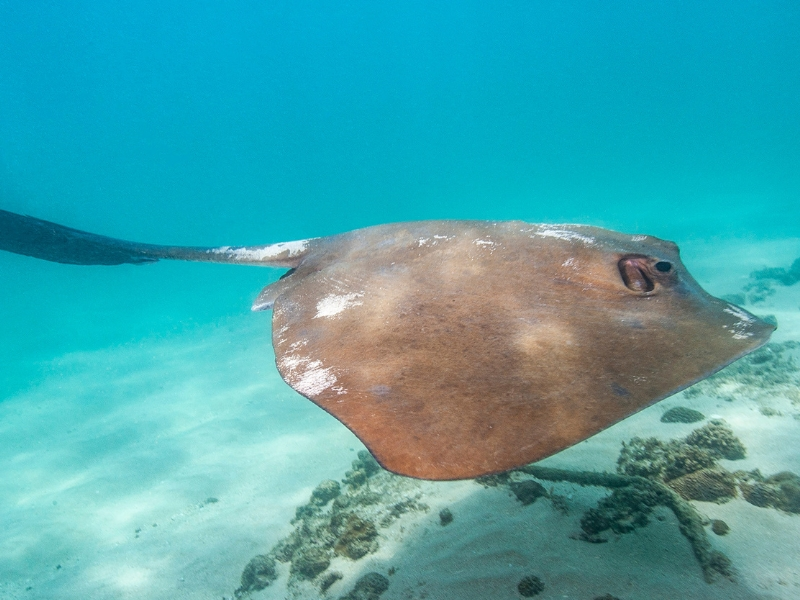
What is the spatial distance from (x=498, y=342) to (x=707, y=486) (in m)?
3.47

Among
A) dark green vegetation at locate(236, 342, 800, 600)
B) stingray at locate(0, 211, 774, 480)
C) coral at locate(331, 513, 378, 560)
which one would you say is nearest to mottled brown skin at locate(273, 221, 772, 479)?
stingray at locate(0, 211, 774, 480)

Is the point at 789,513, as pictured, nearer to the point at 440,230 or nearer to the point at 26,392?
the point at 440,230

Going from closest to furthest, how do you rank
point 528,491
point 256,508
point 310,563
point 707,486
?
point 707,486 < point 528,491 < point 310,563 < point 256,508

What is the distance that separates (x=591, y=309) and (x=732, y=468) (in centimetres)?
377

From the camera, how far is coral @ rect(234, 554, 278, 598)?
503 centimetres

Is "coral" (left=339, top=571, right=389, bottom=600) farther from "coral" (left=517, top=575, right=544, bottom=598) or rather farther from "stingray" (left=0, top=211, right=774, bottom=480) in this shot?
"stingray" (left=0, top=211, right=774, bottom=480)

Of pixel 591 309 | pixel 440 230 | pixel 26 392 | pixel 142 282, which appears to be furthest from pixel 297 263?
pixel 142 282

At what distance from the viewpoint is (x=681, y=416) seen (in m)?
5.71

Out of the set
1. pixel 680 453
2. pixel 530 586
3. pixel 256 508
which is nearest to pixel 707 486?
pixel 680 453

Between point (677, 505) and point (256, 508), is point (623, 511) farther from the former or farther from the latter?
point (256, 508)

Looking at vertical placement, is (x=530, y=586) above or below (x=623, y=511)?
below

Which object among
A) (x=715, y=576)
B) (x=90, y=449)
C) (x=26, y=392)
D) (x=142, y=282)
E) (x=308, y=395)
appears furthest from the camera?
(x=142, y=282)

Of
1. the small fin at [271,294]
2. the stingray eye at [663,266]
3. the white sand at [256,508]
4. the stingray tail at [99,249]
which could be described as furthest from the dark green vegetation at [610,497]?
the stingray tail at [99,249]

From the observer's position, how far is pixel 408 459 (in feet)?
4.87
